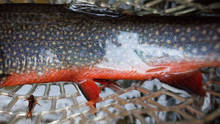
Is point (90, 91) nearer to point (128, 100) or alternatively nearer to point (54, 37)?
point (128, 100)

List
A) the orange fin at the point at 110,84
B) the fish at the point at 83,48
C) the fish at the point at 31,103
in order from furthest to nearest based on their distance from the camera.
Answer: the orange fin at the point at 110,84 < the fish at the point at 31,103 < the fish at the point at 83,48

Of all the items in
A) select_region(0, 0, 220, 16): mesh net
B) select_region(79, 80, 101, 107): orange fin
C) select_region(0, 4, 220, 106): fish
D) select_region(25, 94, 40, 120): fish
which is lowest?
select_region(25, 94, 40, 120): fish

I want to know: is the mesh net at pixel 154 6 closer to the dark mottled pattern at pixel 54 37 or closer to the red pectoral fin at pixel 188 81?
the dark mottled pattern at pixel 54 37

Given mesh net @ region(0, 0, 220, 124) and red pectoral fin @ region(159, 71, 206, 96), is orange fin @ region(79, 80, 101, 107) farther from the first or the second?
red pectoral fin @ region(159, 71, 206, 96)

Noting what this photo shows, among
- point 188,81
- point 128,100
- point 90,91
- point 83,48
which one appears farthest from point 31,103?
point 188,81

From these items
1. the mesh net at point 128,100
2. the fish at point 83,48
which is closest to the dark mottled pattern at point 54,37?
the fish at point 83,48

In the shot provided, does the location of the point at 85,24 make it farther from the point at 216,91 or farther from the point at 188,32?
the point at 216,91

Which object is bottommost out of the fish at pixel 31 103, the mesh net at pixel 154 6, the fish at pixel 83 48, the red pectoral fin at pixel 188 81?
the fish at pixel 31 103

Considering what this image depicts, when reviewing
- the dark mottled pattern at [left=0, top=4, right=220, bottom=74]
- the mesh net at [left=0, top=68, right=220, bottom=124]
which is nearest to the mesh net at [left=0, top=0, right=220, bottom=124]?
the mesh net at [left=0, top=68, right=220, bottom=124]

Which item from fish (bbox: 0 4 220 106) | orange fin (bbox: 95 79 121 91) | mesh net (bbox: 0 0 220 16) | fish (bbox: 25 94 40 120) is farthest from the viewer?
orange fin (bbox: 95 79 121 91)
